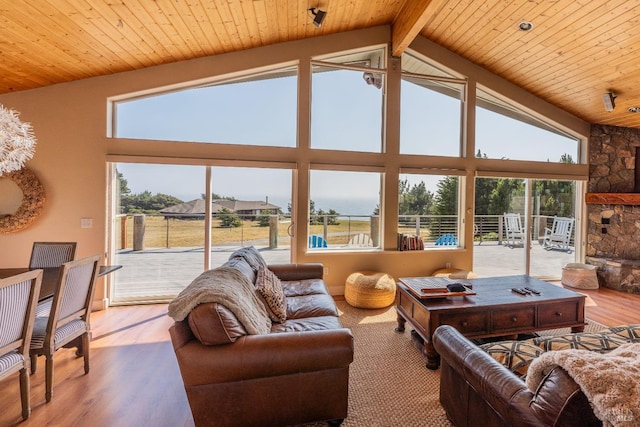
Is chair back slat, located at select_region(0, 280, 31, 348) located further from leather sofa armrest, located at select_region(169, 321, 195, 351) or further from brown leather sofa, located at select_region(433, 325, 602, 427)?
brown leather sofa, located at select_region(433, 325, 602, 427)

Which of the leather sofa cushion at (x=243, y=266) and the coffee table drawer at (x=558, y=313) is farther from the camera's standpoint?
the coffee table drawer at (x=558, y=313)

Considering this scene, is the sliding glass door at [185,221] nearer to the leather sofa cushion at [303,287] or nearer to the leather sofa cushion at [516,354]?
the leather sofa cushion at [303,287]

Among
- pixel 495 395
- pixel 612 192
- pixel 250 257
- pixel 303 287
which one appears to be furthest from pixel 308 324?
pixel 612 192

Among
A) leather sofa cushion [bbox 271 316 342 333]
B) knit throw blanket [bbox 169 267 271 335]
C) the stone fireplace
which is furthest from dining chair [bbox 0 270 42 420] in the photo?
the stone fireplace

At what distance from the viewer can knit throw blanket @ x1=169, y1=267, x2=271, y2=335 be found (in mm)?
1604

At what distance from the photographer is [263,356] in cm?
157

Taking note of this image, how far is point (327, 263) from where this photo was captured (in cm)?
434

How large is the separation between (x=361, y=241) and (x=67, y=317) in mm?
3546

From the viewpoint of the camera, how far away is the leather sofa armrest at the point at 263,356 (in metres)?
1.52

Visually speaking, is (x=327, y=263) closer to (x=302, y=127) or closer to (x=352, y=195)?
(x=352, y=195)

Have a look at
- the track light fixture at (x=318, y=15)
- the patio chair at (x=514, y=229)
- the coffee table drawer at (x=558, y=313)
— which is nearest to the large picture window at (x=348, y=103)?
the track light fixture at (x=318, y=15)

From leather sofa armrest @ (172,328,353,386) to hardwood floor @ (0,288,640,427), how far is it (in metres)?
0.62

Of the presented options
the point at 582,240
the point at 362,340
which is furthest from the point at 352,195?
the point at 582,240

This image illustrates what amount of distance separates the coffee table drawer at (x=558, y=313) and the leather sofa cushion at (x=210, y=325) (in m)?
2.73
